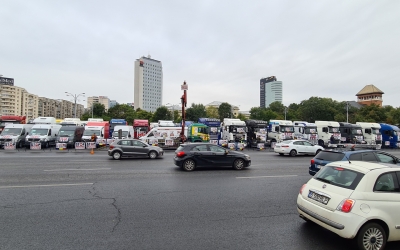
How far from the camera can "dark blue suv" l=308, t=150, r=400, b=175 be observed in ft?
32.6

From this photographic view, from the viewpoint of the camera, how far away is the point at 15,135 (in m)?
25.5

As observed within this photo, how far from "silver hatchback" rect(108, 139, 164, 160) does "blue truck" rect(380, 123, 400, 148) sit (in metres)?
31.5

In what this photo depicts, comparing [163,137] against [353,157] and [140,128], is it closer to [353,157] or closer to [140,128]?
Result: [140,128]

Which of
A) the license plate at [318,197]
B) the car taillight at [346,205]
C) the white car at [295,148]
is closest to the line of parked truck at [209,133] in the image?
the white car at [295,148]

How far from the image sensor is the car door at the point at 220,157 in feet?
A: 43.1

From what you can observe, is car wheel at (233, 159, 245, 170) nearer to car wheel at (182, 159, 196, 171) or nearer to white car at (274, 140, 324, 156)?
car wheel at (182, 159, 196, 171)

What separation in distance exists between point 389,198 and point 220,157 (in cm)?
896

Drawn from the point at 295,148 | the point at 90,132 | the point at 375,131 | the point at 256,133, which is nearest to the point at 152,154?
the point at 295,148

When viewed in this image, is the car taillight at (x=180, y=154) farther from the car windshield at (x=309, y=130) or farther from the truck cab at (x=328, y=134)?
the truck cab at (x=328, y=134)

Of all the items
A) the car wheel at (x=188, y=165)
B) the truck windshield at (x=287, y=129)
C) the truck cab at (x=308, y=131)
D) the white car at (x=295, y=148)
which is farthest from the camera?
the truck cab at (x=308, y=131)

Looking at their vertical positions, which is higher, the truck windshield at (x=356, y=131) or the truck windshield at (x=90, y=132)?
the truck windshield at (x=356, y=131)

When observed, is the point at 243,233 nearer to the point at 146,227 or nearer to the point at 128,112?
the point at 146,227

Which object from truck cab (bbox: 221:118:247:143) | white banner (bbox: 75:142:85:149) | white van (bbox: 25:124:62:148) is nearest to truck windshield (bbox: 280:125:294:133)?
truck cab (bbox: 221:118:247:143)

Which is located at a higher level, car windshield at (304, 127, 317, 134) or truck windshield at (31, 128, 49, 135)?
car windshield at (304, 127, 317, 134)
